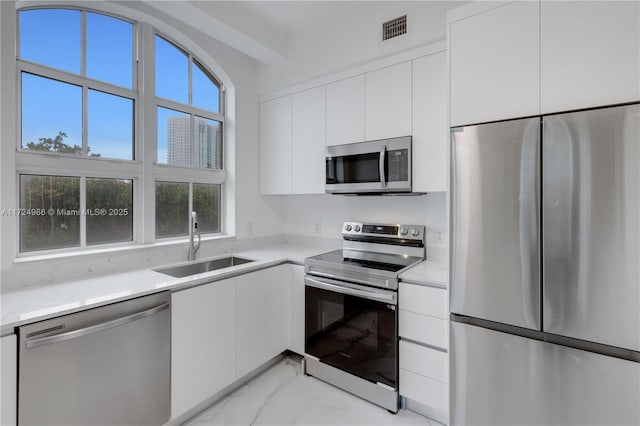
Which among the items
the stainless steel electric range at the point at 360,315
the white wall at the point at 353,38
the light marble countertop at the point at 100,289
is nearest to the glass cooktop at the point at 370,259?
the stainless steel electric range at the point at 360,315

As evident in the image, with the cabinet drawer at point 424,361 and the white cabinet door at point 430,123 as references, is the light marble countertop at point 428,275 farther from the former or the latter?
the white cabinet door at point 430,123

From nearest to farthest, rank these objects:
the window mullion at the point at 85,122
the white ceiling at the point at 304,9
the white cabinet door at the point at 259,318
→ the window mullion at the point at 85,122, the white cabinet door at the point at 259,318, the white ceiling at the point at 304,9

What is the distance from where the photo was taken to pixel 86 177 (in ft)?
6.46

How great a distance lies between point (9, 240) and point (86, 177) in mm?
542

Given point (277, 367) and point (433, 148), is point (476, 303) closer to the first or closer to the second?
point (433, 148)

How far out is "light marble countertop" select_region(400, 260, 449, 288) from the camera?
5.69 feet

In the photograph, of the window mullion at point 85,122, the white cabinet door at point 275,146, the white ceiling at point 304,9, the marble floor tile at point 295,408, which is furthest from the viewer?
the white cabinet door at point 275,146

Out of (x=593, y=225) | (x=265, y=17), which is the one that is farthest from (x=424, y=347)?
(x=265, y=17)

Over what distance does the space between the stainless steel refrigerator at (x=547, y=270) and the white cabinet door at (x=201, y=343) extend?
4.49ft

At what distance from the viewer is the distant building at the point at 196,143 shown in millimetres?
2445

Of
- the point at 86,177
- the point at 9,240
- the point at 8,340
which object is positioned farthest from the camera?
the point at 86,177

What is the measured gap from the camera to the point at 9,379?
3.82 feet

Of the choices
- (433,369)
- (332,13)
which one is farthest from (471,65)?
(433,369)

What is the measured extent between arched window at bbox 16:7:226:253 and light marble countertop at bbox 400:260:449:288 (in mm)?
1828
